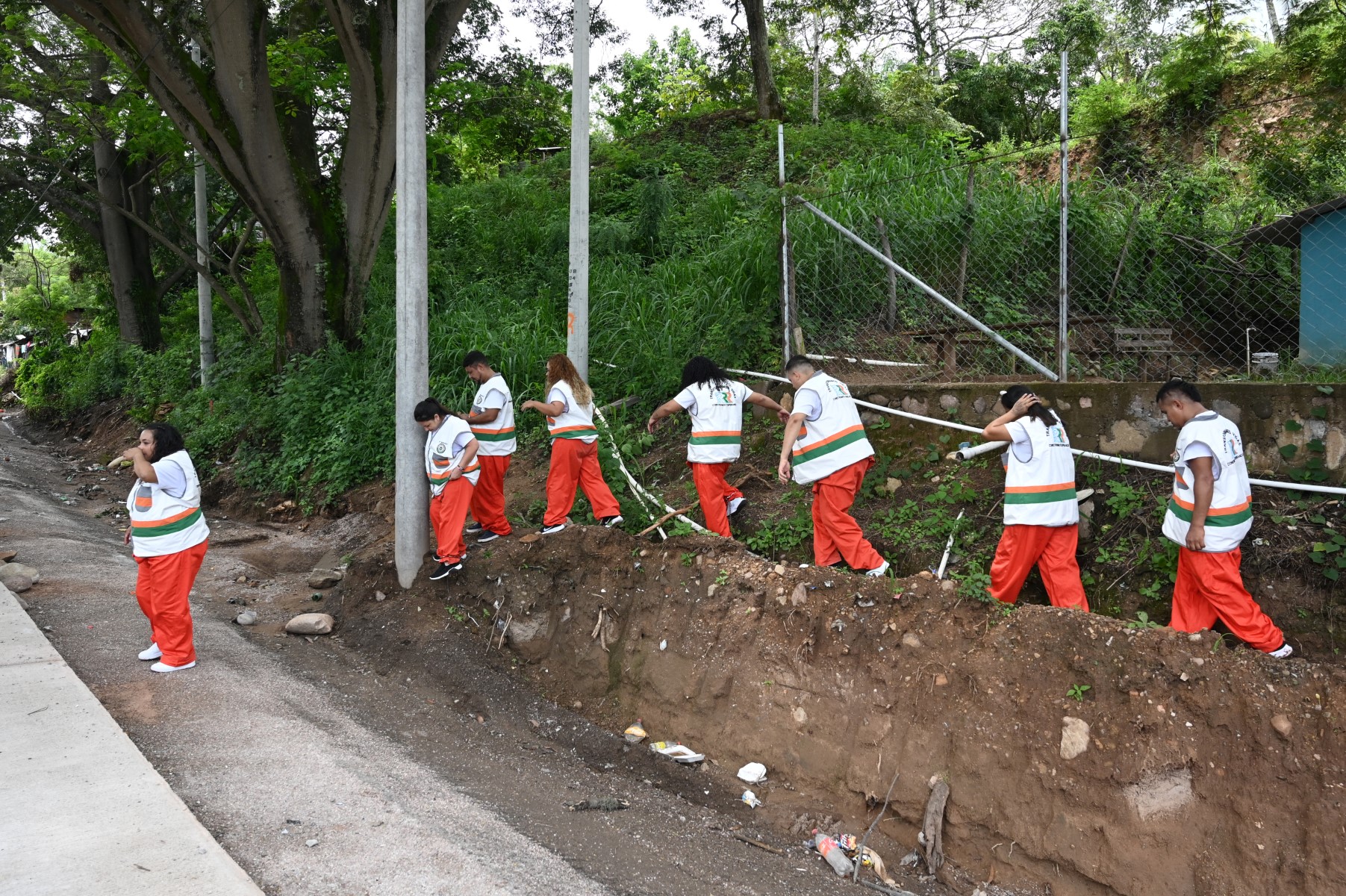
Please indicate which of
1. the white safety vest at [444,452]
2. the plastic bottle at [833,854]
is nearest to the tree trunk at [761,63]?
the white safety vest at [444,452]

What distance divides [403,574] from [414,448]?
0.98 m

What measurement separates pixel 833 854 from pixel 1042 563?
2.05 meters

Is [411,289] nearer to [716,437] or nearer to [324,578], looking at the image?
[716,437]

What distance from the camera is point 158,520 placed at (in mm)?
5305

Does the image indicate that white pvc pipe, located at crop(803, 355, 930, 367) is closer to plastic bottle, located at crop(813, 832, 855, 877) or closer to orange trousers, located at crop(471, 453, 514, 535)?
orange trousers, located at crop(471, 453, 514, 535)

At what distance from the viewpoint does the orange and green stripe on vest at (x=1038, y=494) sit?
5031 mm

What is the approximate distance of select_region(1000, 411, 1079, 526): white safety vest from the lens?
5027mm

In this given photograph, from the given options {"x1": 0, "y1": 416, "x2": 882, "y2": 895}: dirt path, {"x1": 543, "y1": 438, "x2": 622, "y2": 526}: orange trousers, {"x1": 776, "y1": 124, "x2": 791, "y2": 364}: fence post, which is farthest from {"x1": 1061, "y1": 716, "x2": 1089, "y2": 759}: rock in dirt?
{"x1": 776, "y1": 124, "x2": 791, "y2": 364}: fence post

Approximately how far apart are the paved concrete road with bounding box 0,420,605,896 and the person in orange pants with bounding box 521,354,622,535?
2.16 meters

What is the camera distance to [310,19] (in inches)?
Result: 485

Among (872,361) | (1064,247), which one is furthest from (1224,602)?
(872,361)

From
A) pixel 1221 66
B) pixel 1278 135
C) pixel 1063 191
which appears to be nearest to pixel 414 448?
pixel 1063 191

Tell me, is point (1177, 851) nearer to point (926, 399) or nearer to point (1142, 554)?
point (1142, 554)

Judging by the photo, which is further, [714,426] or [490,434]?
[490,434]
